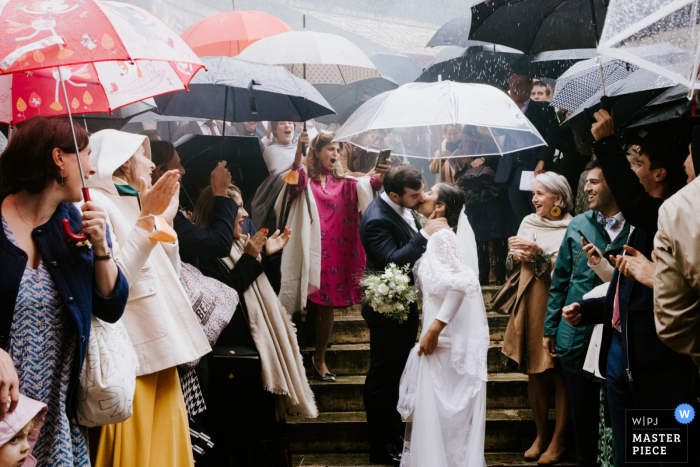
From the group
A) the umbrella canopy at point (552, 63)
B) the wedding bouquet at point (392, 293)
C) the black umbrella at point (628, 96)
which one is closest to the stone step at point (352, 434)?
the wedding bouquet at point (392, 293)

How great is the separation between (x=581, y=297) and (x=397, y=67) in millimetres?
6067

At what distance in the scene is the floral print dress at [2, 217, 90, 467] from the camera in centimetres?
200

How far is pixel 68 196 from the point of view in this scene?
7.02ft

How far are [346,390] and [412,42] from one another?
403 inches

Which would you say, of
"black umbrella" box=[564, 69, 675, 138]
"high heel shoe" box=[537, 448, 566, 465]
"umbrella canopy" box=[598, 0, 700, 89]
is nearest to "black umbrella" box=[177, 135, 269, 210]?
"black umbrella" box=[564, 69, 675, 138]

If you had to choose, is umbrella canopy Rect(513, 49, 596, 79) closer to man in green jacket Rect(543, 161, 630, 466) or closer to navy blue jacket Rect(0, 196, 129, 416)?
man in green jacket Rect(543, 161, 630, 466)

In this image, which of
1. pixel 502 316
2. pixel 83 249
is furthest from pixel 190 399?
pixel 502 316

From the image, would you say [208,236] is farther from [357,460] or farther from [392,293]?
[357,460]

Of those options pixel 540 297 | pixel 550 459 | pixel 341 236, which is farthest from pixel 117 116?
pixel 550 459

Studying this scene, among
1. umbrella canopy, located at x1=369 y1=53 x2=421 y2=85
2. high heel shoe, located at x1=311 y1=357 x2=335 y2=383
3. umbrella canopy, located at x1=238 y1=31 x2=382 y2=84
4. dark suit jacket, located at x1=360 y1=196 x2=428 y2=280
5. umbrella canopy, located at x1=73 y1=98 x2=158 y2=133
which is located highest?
umbrella canopy, located at x1=369 y1=53 x2=421 y2=85

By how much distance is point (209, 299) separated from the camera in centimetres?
324

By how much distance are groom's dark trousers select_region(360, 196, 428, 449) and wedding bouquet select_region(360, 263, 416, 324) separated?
0.10 m

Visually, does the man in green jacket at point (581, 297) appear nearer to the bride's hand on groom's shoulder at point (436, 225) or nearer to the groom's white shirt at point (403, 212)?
the bride's hand on groom's shoulder at point (436, 225)

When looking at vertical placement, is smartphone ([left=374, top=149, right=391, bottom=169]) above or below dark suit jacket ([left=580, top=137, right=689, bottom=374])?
above
